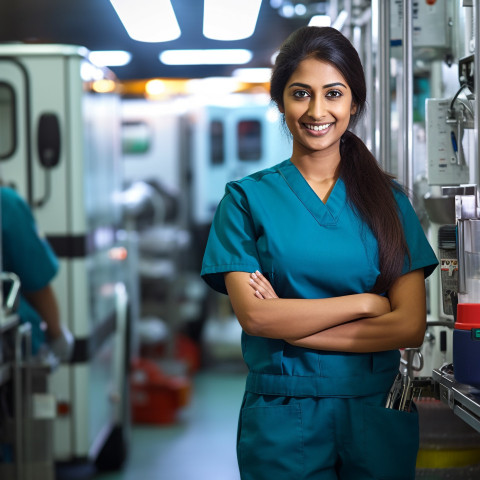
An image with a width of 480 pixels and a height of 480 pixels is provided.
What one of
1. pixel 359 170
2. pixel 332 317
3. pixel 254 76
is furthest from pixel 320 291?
pixel 254 76

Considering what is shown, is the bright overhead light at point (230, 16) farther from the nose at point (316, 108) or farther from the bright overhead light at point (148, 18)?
the nose at point (316, 108)

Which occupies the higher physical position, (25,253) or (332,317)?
(25,253)

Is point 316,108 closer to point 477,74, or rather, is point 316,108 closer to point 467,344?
point 477,74

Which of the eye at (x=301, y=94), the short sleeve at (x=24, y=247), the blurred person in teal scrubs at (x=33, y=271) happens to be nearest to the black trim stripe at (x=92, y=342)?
the blurred person in teal scrubs at (x=33, y=271)

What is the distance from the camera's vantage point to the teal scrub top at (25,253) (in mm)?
3658

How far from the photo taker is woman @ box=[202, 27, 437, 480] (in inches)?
76.0

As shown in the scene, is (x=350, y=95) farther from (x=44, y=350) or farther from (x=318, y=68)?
(x=44, y=350)

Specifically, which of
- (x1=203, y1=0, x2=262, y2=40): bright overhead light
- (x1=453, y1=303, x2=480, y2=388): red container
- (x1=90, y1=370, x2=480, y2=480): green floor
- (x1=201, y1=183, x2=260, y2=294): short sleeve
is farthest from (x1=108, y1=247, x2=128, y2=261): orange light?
(x1=453, y1=303, x2=480, y2=388): red container

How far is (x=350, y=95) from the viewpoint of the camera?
2027 mm

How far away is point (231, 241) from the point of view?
78.9 inches

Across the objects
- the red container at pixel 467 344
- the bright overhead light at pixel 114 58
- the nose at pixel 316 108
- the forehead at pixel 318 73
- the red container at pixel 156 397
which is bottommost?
the red container at pixel 156 397

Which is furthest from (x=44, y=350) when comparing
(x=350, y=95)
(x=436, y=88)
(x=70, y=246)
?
(x=350, y=95)

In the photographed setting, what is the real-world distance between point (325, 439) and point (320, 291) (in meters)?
0.35

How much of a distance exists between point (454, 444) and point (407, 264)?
2.49 feet
